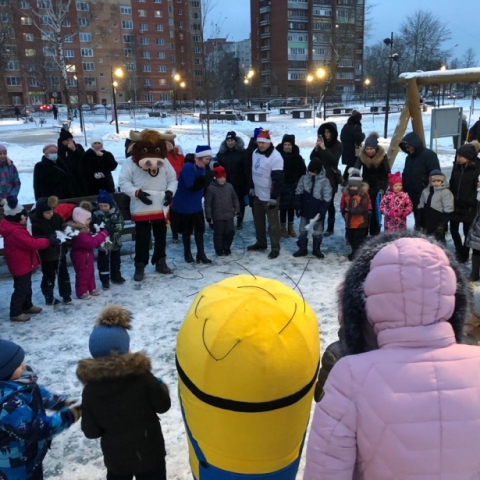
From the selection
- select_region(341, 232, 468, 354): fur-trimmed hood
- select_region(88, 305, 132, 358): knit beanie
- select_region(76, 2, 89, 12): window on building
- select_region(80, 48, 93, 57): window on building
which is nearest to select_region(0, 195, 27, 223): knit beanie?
select_region(88, 305, 132, 358): knit beanie

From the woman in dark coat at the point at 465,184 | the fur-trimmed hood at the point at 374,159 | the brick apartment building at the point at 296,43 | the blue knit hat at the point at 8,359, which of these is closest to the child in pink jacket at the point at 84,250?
the blue knit hat at the point at 8,359

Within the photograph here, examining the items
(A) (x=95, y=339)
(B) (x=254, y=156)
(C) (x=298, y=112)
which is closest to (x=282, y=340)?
(A) (x=95, y=339)

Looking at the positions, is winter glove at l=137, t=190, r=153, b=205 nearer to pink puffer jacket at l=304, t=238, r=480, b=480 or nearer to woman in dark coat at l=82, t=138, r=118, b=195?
woman in dark coat at l=82, t=138, r=118, b=195

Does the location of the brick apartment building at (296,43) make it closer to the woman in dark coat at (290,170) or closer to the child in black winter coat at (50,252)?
the woman in dark coat at (290,170)

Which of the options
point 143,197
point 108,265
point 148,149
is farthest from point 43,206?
point 148,149

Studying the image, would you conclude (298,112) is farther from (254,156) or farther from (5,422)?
(5,422)

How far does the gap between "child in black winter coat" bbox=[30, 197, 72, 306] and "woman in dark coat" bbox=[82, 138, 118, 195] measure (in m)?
2.41

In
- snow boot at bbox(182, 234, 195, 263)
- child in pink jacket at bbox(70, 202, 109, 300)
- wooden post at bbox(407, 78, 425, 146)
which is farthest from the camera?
wooden post at bbox(407, 78, 425, 146)

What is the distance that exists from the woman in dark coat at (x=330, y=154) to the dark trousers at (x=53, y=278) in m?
4.29

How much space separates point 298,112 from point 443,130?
22138 millimetres

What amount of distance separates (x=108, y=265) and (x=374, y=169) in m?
4.42

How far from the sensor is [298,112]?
110 feet

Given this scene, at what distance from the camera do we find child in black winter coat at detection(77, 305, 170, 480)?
227 cm

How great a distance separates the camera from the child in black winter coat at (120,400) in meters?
2.27
